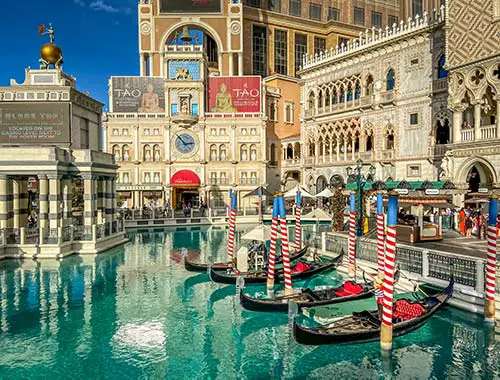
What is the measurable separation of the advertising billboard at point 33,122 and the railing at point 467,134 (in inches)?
966

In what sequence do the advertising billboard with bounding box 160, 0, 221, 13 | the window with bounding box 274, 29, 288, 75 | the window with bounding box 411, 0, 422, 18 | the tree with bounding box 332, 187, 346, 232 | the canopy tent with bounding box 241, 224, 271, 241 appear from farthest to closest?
the window with bounding box 411, 0, 422, 18 → the window with bounding box 274, 29, 288, 75 → the advertising billboard with bounding box 160, 0, 221, 13 → the tree with bounding box 332, 187, 346, 232 → the canopy tent with bounding box 241, 224, 271, 241

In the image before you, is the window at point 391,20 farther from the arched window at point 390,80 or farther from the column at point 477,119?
the column at point 477,119

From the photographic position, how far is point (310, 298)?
47.0 ft

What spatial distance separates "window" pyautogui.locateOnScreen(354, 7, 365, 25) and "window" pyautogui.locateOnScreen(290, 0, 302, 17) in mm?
9145

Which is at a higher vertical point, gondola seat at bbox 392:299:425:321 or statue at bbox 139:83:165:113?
statue at bbox 139:83:165:113

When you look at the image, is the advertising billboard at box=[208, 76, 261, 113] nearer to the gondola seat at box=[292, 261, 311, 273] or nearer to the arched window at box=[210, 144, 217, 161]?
the arched window at box=[210, 144, 217, 161]

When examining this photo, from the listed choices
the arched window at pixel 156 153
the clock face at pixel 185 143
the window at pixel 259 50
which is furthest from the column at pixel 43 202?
the window at pixel 259 50

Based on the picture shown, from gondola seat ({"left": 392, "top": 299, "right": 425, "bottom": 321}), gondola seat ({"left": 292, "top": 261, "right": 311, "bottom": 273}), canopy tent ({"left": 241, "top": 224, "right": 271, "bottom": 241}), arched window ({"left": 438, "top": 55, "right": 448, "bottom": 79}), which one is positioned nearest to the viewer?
gondola seat ({"left": 392, "top": 299, "right": 425, "bottom": 321})

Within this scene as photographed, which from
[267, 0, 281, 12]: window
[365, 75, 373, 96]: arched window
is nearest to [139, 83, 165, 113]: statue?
[267, 0, 281, 12]: window

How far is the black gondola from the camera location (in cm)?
1392

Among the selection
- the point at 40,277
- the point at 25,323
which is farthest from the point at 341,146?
the point at 25,323

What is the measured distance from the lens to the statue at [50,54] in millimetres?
25500

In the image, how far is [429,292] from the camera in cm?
1541

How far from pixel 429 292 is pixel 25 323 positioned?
14574 mm
